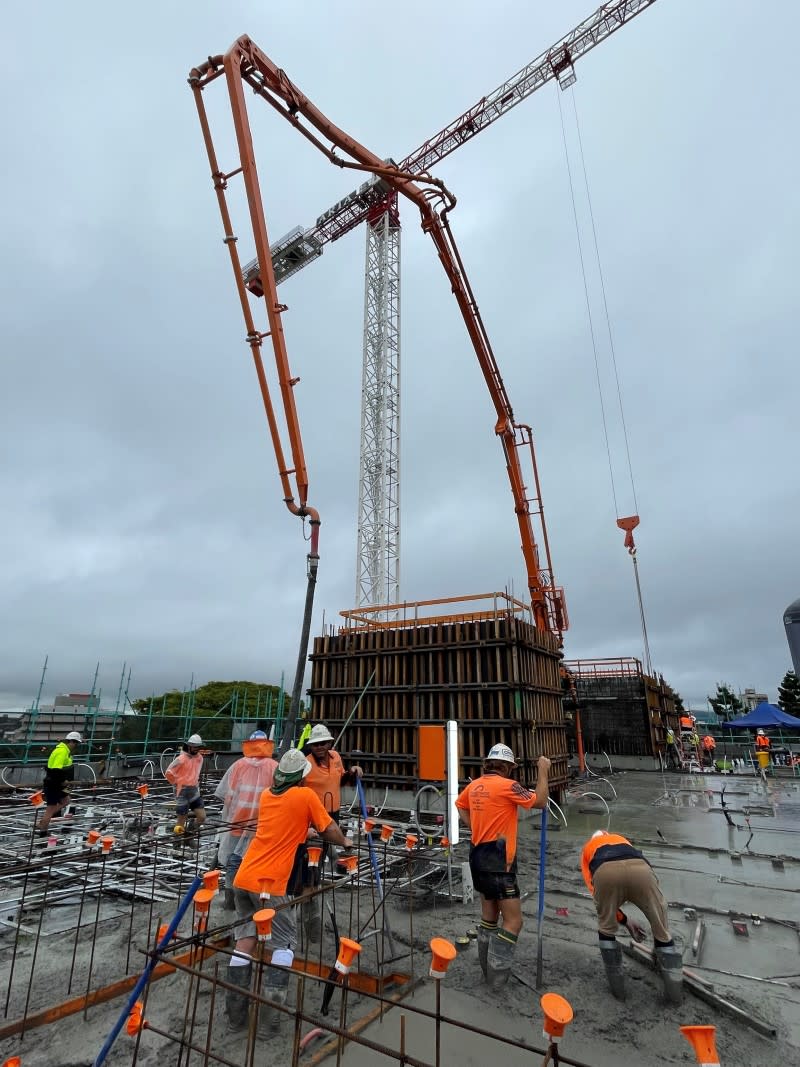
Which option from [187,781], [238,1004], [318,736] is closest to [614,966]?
[238,1004]

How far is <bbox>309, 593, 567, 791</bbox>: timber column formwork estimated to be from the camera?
11.8 m

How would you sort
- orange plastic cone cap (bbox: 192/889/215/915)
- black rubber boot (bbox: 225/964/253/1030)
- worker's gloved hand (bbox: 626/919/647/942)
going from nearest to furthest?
orange plastic cone cap (bbox: 192/889/215/915) → black rubber boot (bbox: 225/964/253/1030) → worker's gloved hand (bbox: 626/919/647/942)

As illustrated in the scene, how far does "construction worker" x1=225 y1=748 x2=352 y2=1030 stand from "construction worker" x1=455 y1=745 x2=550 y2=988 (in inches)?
51.7

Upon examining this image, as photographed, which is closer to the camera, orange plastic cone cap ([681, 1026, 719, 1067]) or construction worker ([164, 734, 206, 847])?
orange plastic cone cap ([681, 1026, 719, 1067])

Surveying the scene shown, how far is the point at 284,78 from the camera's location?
37.3 ft

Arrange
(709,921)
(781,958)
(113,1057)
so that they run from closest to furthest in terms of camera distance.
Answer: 1. (113,1057)
2. (781,958)
3. (709,921)

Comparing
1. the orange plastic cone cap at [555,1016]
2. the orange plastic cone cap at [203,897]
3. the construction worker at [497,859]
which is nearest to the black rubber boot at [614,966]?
the construction worker at [497,859]

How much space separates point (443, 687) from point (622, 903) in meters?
8.13

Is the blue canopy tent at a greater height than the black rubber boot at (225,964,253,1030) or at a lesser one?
greater

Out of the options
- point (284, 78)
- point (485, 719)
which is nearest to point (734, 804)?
point (485, 719)

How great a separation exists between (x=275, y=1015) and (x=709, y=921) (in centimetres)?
454

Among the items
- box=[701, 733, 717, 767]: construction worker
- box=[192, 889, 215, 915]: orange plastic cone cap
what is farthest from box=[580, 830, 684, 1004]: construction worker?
box=[701, 733, 717, 767]: construction worker

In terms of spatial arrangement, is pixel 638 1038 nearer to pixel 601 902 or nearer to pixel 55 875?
pixel 601 902

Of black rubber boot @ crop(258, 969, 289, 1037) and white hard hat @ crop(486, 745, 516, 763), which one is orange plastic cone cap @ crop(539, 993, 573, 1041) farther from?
white hard hat @ crop(486, 745, 516, 763)
